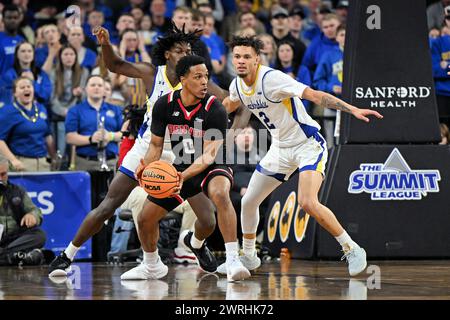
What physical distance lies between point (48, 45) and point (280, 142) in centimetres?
643

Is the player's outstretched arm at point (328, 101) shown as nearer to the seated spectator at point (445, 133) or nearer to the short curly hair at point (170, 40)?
the short curly hair at point (170, 40)

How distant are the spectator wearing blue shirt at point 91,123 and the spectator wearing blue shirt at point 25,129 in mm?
397

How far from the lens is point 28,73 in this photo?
44.8 feet

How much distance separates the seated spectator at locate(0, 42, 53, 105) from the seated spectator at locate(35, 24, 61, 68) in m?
0.39

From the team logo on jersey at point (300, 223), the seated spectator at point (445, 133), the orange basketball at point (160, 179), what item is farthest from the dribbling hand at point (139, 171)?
the seated spectator at point (445, 133)

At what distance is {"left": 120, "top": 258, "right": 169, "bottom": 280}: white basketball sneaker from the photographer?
29.5ft

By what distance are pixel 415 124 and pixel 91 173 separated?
4.45 m

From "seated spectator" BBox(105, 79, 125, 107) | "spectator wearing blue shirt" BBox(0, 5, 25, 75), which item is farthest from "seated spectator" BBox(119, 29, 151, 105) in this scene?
"spectator wearing blue shirt" BBox(0, 5, 25, 75)

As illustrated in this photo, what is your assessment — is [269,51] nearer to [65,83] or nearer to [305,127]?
[65,83]

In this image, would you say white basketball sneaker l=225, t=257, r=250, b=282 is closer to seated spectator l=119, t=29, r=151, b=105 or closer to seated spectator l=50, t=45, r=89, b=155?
seated spectator l=119, t=29, r=151, b=105

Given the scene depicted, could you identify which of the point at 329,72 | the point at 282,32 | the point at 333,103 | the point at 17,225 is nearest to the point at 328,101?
the point at 333,103

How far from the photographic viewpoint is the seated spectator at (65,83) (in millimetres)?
14156

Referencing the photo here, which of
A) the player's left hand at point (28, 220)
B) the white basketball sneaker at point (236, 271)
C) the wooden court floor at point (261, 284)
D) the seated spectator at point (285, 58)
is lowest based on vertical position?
the wooden court floor at point (261, 284)
